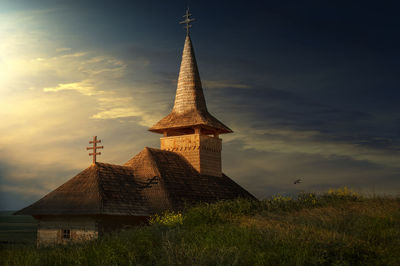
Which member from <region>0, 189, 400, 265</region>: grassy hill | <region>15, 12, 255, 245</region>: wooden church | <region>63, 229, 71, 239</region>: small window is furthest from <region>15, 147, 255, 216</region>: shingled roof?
<region>0, 189, 400, 265</region>: grassy hill

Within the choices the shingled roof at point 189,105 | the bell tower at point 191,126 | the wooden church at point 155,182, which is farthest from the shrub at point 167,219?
the shingled roof at point 189,105

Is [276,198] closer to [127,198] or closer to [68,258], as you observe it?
[127,198]

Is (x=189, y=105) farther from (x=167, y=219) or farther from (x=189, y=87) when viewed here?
(x=167, y=219)

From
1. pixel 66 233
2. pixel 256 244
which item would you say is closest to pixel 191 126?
pixel 66 233

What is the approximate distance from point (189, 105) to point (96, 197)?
12.0 meters

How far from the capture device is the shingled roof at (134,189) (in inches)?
1046

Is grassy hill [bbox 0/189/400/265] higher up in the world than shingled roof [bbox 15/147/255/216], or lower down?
lower down

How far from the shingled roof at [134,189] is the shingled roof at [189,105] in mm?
2335

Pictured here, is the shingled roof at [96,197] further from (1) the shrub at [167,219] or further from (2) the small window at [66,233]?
(2) the small window at [66,233]

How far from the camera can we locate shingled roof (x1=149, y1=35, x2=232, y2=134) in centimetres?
3475

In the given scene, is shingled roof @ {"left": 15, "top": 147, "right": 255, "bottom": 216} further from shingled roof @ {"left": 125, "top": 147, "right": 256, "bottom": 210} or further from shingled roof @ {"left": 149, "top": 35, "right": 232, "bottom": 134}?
shingled roof @ {"left": 149, "top": 35, "right": 232, "bottom": 134}

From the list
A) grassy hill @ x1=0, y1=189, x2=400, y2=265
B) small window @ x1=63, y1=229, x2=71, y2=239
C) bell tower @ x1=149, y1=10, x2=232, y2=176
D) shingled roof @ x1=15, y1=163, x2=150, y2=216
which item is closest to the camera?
grassy hill @ x1=0, y1=189, x2=400, y2=265

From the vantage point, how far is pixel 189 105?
36.1 metres

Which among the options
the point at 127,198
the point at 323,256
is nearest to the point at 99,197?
the point at 127,198
